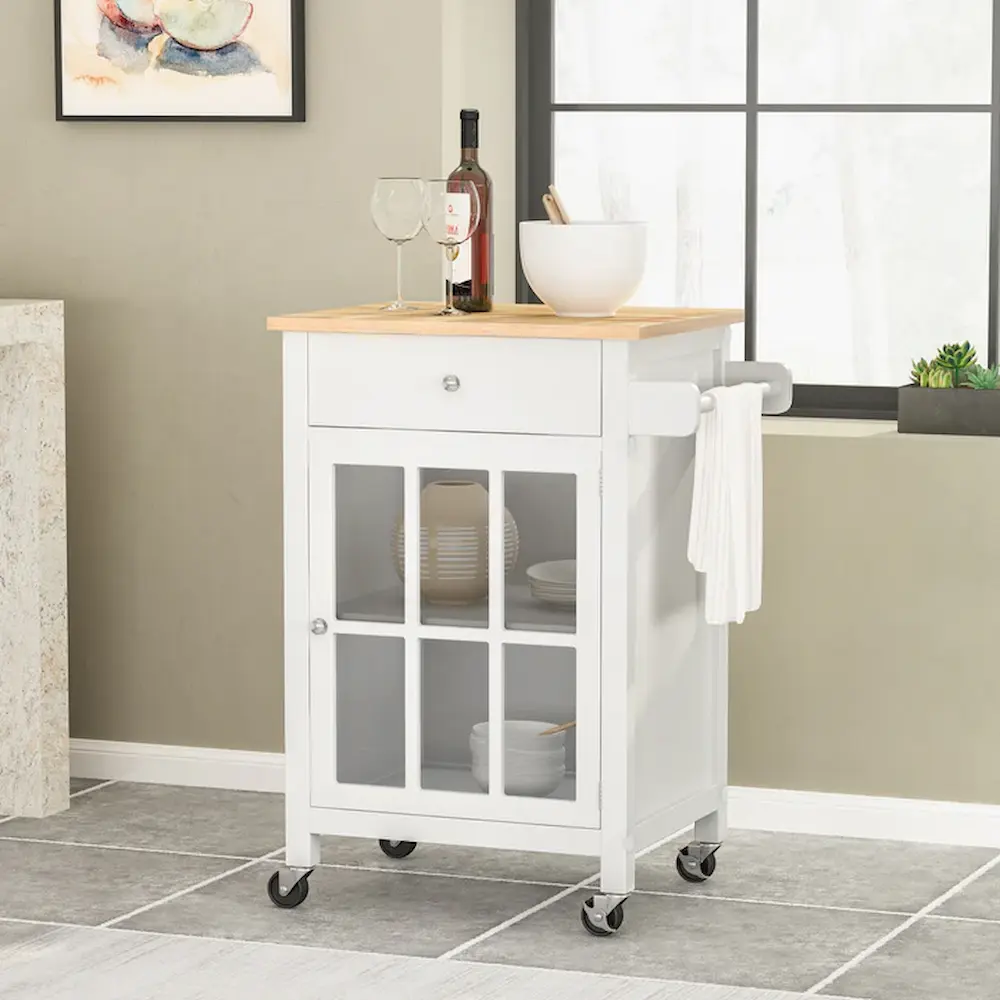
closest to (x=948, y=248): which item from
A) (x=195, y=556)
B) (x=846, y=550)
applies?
(x=846, y=550)

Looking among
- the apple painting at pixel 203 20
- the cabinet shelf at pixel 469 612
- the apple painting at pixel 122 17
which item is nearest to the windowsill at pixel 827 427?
the cabinet shelf at pixel 469 612

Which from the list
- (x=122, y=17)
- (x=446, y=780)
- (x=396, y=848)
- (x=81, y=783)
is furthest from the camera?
(x=81, y=783)

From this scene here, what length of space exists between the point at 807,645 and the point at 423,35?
51.4 inches

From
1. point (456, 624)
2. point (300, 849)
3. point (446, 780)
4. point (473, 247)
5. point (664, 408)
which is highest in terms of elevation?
Answer: point (473, 247)

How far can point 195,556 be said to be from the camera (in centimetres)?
398

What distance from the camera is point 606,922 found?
10.0 feet

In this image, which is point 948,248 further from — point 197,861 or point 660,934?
point 197,861

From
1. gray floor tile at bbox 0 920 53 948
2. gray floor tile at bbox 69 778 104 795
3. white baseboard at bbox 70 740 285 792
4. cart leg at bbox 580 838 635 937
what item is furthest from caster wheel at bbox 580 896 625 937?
gray floor tile at bbox 69 778 104 795

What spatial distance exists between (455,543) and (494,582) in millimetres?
87

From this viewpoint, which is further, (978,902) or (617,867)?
(978,902)

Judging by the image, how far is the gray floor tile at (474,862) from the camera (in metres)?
3.41

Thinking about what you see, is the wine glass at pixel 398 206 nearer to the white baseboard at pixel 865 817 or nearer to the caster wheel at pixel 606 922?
the caster wheel at pixel 606 922

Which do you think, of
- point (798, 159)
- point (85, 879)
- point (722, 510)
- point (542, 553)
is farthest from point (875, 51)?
point (85, 879)

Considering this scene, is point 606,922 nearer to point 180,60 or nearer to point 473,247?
point 473,247
